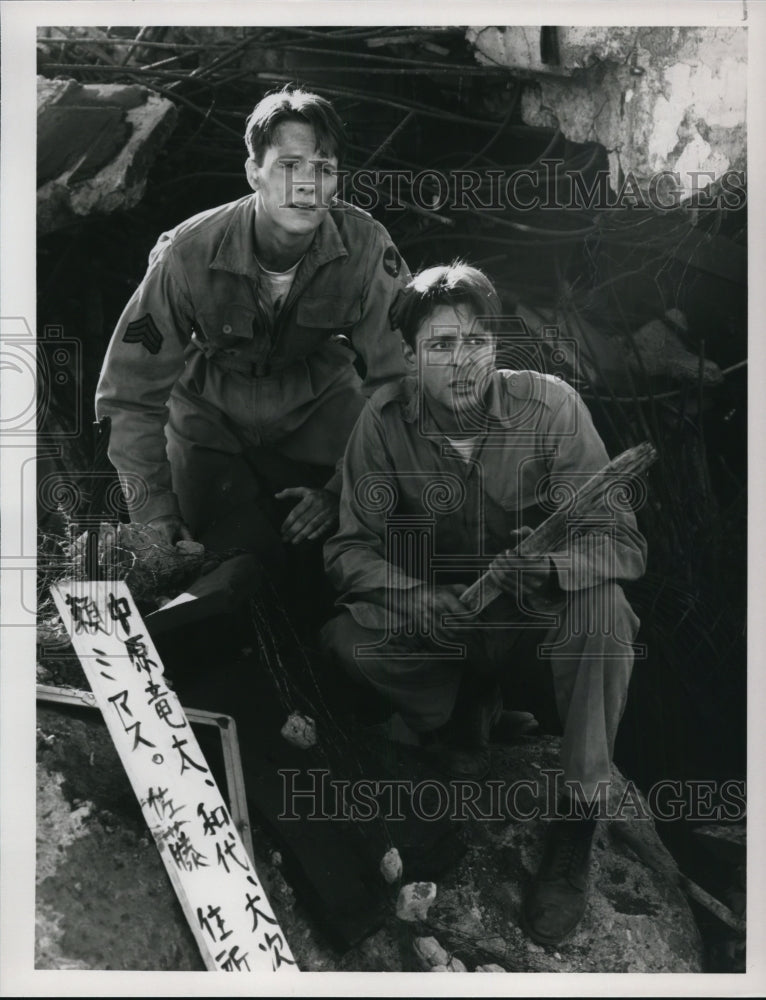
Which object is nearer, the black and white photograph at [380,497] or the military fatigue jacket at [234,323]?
the black and white photograph at [380,497]

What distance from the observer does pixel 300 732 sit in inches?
144

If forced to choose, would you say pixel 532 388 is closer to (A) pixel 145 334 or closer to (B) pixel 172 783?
(A) pixel 145 334

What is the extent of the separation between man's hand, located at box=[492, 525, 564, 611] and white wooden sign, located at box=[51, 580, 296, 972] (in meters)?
0.99

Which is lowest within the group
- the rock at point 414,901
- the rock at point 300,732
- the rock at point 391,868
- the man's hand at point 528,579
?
→ the rock at point 414,901

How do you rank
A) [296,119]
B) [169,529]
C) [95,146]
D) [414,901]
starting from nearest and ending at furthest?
[414,901], [296,119], [169,529], [95,146]

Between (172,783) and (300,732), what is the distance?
39 cm

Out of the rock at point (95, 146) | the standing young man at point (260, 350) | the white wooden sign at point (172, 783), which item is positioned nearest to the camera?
the white wooden sign at point (172, 783)

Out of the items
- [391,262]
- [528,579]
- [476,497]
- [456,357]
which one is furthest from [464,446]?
[391,262]

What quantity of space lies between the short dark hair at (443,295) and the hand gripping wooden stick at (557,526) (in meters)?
0.56

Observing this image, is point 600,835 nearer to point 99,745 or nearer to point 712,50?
point 99,745

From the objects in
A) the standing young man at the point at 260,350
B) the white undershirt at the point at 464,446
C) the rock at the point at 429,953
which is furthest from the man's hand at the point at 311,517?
the rock at the point at 429,953

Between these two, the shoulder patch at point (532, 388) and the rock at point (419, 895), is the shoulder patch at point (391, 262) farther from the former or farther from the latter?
the rock at point (419, 895)

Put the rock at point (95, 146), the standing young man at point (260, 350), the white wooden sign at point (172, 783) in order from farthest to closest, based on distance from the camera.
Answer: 1. the rock at point (95, 146)
2. the standing young man at point (260, 350)
3. the white wooden sign at point (172, 783)

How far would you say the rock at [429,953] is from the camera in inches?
140
